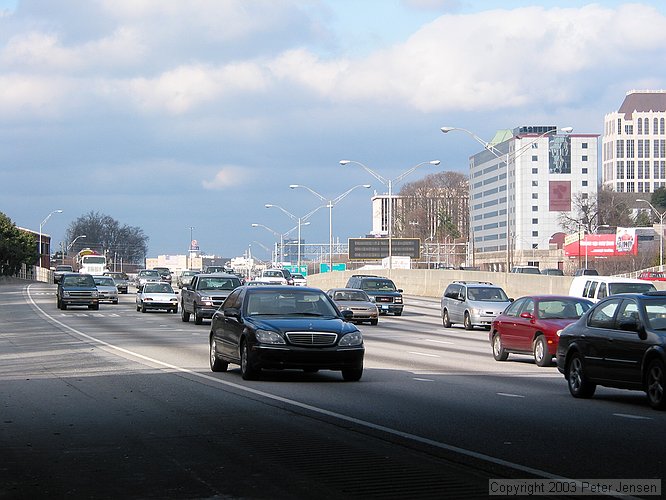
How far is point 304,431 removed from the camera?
11891 mm

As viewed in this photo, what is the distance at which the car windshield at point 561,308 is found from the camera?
2316cm

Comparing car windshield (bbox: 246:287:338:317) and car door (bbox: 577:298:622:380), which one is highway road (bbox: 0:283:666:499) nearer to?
car door (bbox: 577:298:622:380)

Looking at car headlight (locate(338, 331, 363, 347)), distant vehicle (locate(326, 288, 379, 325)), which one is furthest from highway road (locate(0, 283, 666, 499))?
distant vehicle (locate(326, 288, 379, 325))


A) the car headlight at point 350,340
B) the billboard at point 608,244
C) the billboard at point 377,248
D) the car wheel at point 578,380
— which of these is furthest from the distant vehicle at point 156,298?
the billboard at point 608,244

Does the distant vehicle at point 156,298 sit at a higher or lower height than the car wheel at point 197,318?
higher

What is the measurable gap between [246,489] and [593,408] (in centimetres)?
733

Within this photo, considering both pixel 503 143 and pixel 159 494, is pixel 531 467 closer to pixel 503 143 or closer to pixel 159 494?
pixel 159 494

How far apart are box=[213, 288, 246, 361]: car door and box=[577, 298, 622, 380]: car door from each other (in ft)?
19.2

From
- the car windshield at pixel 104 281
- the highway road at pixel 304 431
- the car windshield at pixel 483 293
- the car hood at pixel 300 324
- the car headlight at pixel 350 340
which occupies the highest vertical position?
the car windshield at pixel 104 281

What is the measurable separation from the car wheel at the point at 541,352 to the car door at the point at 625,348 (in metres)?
7.23

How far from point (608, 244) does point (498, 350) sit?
93.8 m

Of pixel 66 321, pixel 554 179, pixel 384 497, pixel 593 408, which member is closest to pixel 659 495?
pixel 384 497

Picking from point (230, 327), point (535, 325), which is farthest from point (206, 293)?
point (230, 327)

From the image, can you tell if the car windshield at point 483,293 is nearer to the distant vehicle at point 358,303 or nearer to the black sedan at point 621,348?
the distant vehicle at point 358,303
